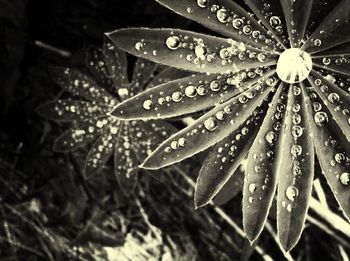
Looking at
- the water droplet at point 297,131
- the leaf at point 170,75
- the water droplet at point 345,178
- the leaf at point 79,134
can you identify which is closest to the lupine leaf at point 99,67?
the leaf at point 79,134

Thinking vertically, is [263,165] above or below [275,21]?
below

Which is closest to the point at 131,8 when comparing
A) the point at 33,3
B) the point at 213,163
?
the point at 33,3

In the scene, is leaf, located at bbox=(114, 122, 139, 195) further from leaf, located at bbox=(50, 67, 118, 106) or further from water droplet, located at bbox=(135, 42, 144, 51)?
water droplet, located at bbox=(135, 42, 144, 51)

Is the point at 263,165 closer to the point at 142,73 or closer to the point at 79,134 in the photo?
the point at 142,73

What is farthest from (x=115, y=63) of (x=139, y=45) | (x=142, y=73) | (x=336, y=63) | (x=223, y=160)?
(x=336, y=63)

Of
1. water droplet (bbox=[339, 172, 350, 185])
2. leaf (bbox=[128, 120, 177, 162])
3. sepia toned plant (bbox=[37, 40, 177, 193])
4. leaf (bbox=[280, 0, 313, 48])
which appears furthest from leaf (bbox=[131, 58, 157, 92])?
water droplet (bbox=[339, 172, 350, 185])

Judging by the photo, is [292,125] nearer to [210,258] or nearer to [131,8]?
[131,8]
